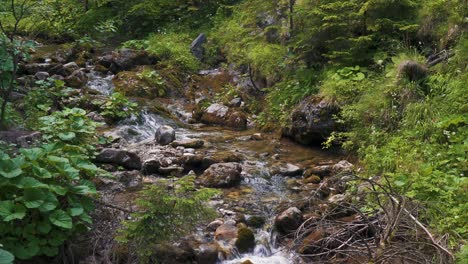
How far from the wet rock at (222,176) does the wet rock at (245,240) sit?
157 centimetres

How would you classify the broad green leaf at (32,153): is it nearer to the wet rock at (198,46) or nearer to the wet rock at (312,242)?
the wet rock at (312,242)

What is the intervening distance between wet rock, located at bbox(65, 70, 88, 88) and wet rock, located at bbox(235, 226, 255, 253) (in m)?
7.67

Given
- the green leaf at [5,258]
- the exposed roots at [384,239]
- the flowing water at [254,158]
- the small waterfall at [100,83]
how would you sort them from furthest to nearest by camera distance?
the small waterfall at [100,83] → the flowing water at [254,158] → the exposed roots at [384,239] → the green leaf at [5,258]

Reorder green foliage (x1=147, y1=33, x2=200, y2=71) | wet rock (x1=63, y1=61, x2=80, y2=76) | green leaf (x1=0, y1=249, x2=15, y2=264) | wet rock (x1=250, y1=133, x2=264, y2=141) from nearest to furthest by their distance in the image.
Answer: green leaf (x1=0, y1=249, x2=15, y2=264) < wet rock (x1=250, y1=133, x2=264, y2=141) < wet rock (x1=63, y1=61, x2=80, y2=76) < green foliage (x1=147, y1=33, x2=200, y2=71)

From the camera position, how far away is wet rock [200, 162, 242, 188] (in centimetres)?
665

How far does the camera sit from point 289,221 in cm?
524

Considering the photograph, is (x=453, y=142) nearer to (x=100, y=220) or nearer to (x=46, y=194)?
(x=100, y=220)

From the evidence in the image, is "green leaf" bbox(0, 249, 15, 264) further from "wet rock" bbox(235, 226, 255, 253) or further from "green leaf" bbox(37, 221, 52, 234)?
"wet rock" bbox(235, 226, 255, 253)

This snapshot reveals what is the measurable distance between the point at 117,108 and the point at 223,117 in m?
2.44

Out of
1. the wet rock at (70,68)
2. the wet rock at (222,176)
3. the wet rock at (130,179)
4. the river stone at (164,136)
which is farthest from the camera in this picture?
the wet rock at (70,68)

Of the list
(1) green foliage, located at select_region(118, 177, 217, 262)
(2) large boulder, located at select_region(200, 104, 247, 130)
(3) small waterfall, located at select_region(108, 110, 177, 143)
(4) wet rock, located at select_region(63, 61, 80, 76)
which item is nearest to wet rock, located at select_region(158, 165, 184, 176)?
(3) small waterfall, located at select_region(108, 110, 177, 143)

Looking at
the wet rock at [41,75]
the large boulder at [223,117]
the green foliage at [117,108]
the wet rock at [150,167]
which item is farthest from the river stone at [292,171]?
the wet rock at [41,75]

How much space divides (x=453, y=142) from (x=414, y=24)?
3304mm

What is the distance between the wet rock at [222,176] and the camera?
6.65m
